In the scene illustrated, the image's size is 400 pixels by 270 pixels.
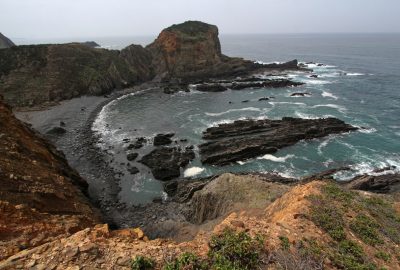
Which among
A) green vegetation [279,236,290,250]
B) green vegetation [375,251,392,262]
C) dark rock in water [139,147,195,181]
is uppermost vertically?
green vegetation [279,236,290,250]

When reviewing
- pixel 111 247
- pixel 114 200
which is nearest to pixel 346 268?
pixel 111 247

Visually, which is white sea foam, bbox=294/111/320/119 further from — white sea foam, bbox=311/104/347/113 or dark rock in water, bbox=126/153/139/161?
dark rock in water, bbox=126/153/139/161

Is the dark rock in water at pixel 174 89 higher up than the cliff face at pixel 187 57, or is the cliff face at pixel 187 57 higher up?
the cliff face at pixel 187 57

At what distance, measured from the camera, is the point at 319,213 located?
52.7 feet

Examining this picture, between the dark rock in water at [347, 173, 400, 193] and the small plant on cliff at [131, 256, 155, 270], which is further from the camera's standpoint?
the dark rock in water at [347, 173, 400, 193]

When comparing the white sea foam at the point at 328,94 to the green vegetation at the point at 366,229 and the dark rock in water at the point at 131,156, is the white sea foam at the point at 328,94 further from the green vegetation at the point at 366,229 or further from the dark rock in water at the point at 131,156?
the green vegetation at the point at 366,229

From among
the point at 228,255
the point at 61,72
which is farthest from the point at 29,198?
the point at 61,72

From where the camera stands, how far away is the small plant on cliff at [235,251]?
11352 mm

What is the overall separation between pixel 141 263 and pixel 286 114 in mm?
55101

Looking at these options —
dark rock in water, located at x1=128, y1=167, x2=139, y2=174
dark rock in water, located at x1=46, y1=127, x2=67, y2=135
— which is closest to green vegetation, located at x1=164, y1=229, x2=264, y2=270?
dark rock in water, located at x1=128, y1=167, x2=139, y2=174

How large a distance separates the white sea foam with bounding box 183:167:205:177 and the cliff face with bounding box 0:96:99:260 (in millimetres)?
15360

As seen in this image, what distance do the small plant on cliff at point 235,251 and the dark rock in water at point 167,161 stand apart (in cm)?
2707

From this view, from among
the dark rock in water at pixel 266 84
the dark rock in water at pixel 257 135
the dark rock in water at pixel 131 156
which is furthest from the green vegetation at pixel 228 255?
the dark rock in water at pixel 266 84

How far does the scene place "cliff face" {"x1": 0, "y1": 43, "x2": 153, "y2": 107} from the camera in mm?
70250
